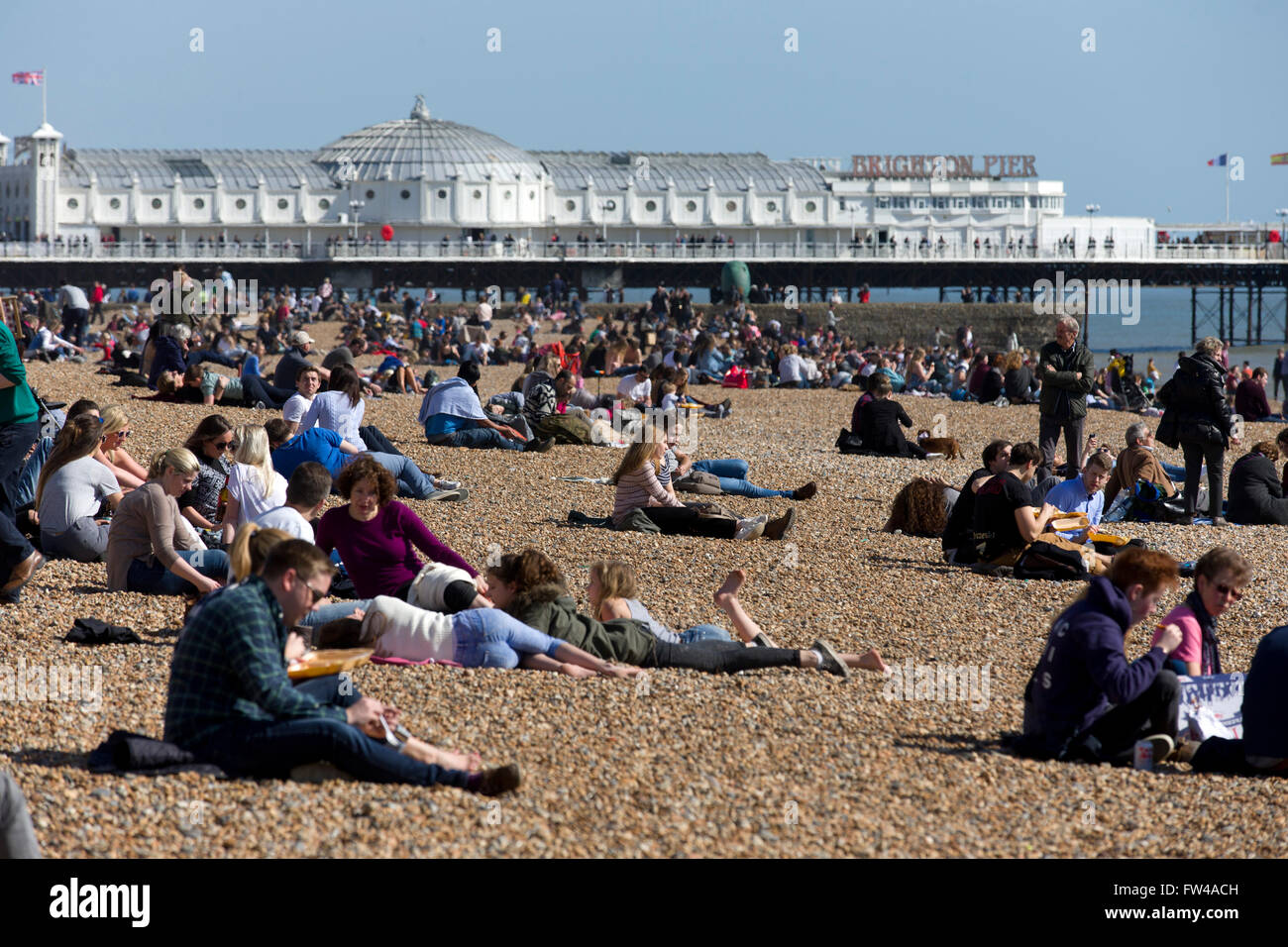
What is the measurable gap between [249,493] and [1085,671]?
3769mm

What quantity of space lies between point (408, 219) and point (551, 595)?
5415cm

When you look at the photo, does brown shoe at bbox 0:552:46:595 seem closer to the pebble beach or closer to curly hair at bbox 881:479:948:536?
the pebble beach

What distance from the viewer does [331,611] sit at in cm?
612

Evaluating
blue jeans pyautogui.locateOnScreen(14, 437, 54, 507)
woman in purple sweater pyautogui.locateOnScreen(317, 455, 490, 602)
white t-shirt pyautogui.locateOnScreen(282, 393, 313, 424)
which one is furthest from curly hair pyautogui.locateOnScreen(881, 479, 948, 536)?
blue jeans pyautogui.locateOnScreen(14, 437, 54, 507)

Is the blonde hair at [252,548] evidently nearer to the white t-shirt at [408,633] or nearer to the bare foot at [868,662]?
the white t-shirt at [408,633]

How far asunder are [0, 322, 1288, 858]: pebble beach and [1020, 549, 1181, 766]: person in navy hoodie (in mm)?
103

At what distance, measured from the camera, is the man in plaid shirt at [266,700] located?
4.33 metres

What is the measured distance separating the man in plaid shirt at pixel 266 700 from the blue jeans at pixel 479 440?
8421 mm

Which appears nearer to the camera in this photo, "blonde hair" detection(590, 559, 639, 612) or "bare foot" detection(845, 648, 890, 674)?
"bare foot" detection(845, 648, 890, 674)

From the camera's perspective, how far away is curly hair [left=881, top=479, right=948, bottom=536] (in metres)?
9.98

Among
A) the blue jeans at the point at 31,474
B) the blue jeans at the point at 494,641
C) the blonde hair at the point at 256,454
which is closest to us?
the blue jeans at the point at 494,641

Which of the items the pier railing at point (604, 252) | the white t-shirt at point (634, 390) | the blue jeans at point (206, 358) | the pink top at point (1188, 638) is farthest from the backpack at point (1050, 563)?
the pier railing at point (604, 252)

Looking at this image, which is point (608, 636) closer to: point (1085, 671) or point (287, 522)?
point (287, 522)
